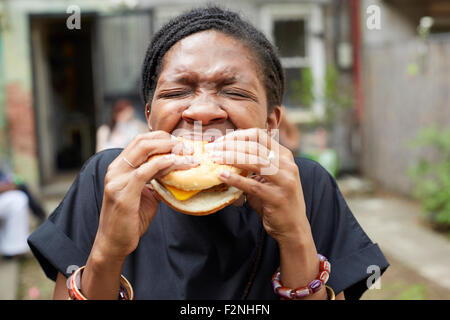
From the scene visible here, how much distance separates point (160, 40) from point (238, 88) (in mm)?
389

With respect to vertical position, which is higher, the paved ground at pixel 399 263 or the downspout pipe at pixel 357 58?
the downspout pipe at pixel 357 58

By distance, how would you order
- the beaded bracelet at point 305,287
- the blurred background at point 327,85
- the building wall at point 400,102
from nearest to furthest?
the beaded bracelet at point 305,287
the building wall at point 400,102
the blurred background at point 327,85

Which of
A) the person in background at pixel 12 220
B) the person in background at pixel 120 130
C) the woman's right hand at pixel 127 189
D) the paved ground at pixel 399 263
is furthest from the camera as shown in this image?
the person in background at pixel 120 130

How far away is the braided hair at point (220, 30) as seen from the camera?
159 centimetres

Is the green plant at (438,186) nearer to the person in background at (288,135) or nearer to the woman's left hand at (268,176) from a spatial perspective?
the person in background at (288,135)

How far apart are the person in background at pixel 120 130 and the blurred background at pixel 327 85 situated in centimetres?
3

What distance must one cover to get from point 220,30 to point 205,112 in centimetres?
32

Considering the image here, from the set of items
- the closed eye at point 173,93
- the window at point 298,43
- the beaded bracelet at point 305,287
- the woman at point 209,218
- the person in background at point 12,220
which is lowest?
the person in background at point 12,220

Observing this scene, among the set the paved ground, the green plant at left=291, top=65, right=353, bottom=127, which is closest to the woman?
the paved ground

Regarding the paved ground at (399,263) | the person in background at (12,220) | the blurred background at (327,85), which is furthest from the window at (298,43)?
the person in background at (12,220)

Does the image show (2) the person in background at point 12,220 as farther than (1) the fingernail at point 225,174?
Yes

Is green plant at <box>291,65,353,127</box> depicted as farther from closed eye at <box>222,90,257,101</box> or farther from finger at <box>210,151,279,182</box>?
finger at <box>210,151,279,182</box>

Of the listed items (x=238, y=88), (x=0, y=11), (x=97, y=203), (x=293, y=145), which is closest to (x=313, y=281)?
(x=238, y=88)

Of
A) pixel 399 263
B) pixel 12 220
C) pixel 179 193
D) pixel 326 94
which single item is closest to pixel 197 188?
pixel 179 193
